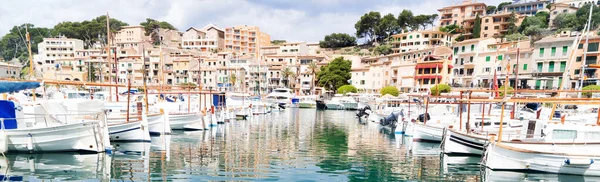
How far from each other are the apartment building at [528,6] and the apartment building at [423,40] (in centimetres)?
3305

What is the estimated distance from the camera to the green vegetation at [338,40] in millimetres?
132875

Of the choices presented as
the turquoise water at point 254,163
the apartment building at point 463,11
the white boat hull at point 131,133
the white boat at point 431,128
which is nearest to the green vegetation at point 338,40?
the apartment building at point 463,11

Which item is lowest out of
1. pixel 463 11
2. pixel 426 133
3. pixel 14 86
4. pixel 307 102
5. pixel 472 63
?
pixel 426 133

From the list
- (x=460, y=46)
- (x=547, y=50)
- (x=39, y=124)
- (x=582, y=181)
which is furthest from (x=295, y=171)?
(x=460, y=46)

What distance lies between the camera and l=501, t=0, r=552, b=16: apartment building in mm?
117225

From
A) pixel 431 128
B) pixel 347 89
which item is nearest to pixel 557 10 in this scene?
pixel 347 89

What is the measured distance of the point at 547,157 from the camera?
16547mm

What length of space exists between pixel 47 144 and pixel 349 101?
62452mm

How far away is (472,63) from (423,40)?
1291 inches

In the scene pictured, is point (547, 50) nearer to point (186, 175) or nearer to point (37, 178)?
point (186, 175)

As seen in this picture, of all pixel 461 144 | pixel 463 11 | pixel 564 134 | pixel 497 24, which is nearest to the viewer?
pixel 564 134

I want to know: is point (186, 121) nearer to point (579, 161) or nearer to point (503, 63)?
point (579, 161)

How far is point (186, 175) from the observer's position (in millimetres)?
16281

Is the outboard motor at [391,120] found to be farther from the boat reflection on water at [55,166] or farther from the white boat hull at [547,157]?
the boat reflection on water at [55,166]
